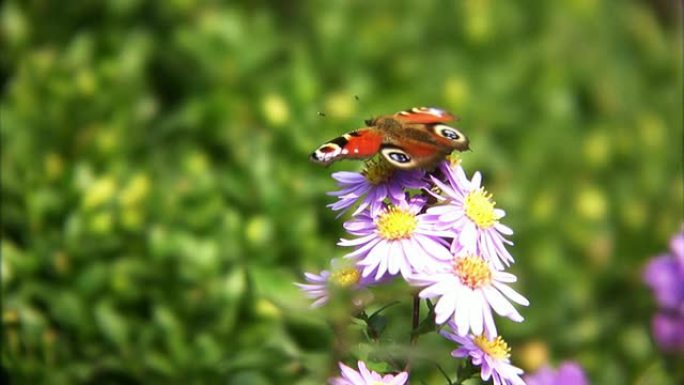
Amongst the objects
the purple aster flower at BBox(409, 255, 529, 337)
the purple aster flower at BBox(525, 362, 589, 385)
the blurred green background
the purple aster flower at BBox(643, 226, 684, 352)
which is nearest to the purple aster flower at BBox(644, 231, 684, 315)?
the purple aster flower at BBox(643, 226, 684, 352)

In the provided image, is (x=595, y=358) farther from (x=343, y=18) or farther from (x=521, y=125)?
(x=343, y=18)

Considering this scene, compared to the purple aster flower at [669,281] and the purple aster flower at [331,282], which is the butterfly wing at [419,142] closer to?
the purple aster flower at [331,282]

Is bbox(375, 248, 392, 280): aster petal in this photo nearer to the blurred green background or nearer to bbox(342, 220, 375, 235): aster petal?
bbox(342, 220, 375, 235): aster petal

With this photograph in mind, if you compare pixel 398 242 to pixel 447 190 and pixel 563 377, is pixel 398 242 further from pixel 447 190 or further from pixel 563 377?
pixel 563 377

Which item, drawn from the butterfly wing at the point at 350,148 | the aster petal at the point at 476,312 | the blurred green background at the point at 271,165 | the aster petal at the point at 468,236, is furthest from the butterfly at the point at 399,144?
the blurred green background at the point at 271,165

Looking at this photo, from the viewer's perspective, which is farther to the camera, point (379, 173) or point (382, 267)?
point (379, 173)

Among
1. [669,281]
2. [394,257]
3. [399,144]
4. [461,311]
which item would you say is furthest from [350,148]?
[669,281]
